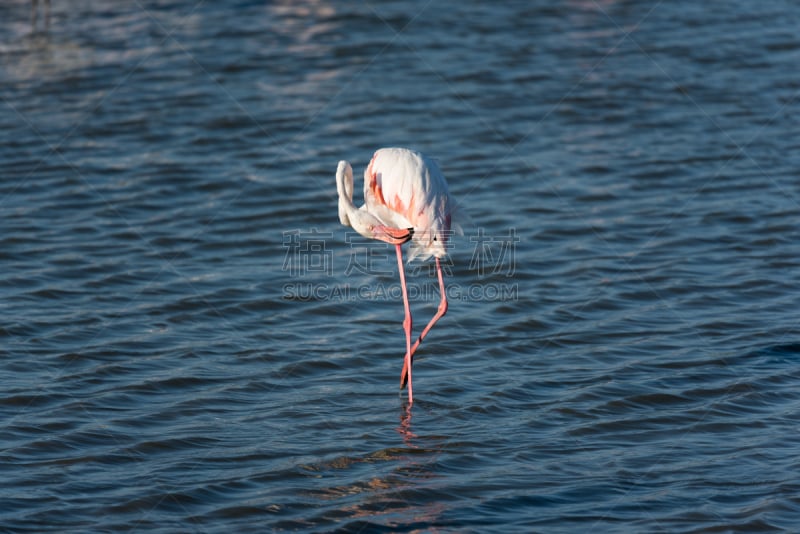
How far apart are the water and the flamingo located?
88cm

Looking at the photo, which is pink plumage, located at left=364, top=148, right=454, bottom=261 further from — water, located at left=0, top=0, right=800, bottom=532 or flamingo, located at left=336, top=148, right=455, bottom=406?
water, located at left=0, top=0, right=800, bottom=532

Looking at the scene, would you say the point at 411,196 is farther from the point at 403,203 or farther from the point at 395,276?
the point at 395,276

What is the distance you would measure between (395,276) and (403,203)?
1.86 metres

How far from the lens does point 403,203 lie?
688 centimetres

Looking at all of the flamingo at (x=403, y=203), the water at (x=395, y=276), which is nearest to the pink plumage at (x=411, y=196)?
the flamingo at (x=403, y=203)

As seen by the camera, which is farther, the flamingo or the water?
the flamingo

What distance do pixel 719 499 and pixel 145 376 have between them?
356 centimetres

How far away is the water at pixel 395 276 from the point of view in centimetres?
567

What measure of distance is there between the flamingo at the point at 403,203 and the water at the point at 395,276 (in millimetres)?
880

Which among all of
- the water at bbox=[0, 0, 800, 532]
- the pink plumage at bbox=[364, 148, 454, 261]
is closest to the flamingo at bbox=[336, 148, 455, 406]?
the pink plumage at bbox=[364, 148, 454, 261]

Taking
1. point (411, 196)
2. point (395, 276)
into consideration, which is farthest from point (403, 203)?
point (395, 276)

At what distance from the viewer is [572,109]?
469 inches

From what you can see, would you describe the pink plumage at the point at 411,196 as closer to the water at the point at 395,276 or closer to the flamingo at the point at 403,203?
the flamingo at the point at 403,203

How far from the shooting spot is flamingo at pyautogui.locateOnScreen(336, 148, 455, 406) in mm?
6836
